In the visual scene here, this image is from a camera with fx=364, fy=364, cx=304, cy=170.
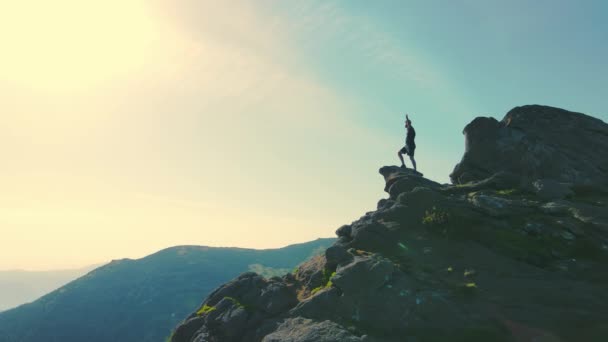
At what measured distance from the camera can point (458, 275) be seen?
2236 centimetres

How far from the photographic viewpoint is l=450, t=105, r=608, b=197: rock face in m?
32.5

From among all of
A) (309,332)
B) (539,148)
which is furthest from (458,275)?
(539,148)

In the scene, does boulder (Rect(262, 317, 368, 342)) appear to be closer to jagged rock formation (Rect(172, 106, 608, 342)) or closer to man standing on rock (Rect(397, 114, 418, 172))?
jagged rock formation (Rect(172, 106, 608, 342))

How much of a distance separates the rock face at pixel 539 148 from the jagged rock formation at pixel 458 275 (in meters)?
0.19

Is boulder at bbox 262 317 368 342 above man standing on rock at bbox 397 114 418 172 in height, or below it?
below

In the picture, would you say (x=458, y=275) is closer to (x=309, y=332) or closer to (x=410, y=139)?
(x=309, y=332)

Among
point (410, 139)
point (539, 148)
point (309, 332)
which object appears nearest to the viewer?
point (309, 332)

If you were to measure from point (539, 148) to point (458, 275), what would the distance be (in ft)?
62.7

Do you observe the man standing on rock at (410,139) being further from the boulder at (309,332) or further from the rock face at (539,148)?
the boulder at (309,332)

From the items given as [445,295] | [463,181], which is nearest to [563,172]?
[463,181]

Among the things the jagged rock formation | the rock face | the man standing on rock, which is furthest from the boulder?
the man standing on rock

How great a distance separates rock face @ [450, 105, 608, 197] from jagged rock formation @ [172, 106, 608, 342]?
0.19 m

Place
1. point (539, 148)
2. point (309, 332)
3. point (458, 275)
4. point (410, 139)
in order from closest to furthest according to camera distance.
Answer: point (309, 332), point (458, 275), point (539, 148), point (410, 139)

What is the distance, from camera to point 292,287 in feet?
86.1
